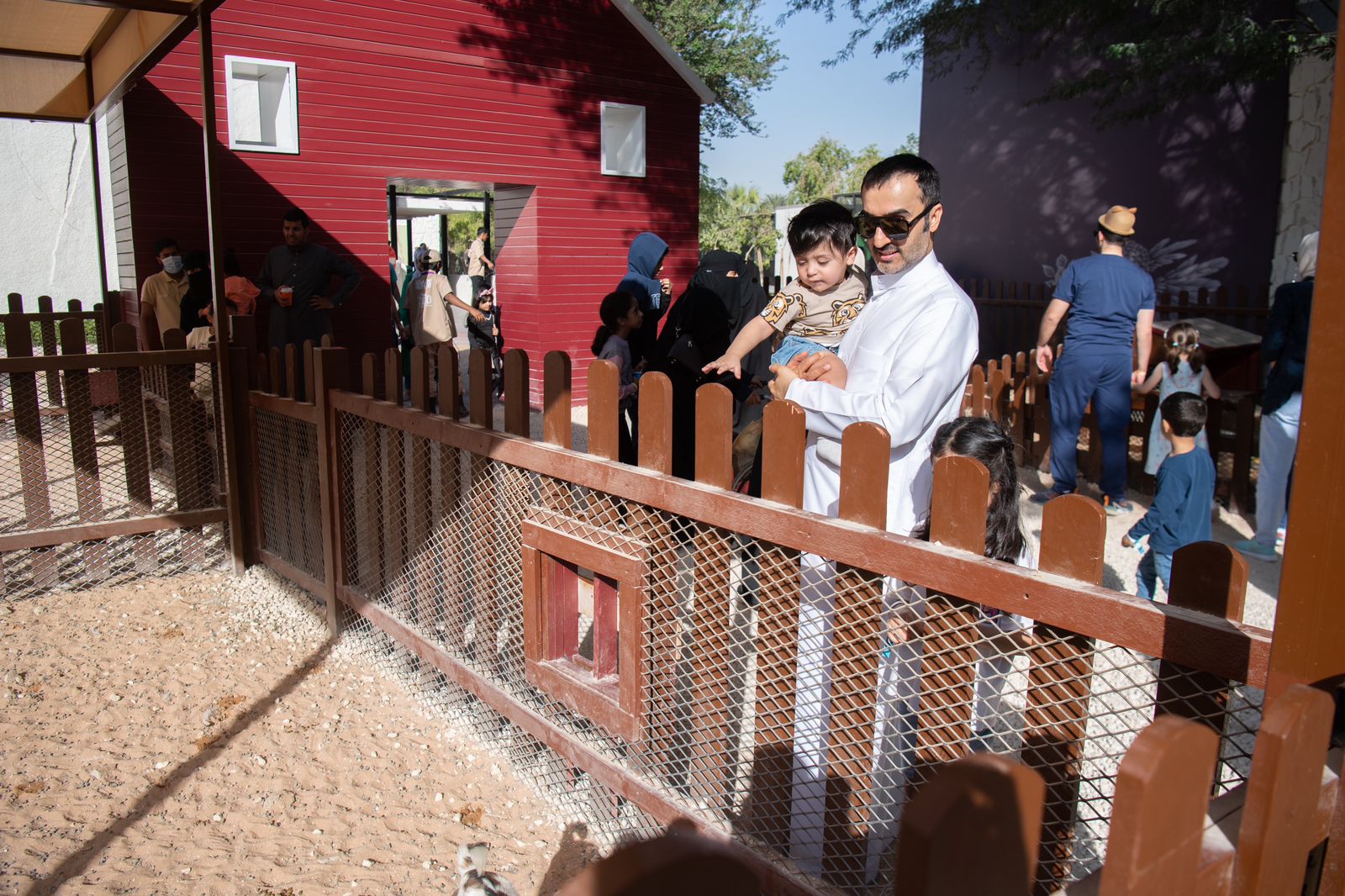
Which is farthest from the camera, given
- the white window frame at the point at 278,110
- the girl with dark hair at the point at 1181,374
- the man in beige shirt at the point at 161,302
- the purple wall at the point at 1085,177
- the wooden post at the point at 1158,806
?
the purple wall at the point at 1085,177

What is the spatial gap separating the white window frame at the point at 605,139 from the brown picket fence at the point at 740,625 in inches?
412

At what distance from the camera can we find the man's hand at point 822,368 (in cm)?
265

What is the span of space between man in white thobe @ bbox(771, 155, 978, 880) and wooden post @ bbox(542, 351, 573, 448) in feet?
2.23

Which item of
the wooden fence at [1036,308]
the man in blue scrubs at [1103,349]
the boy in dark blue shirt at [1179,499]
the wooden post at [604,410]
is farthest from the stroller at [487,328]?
the wooden post at [604,410]

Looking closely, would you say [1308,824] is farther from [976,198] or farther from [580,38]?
[976,198]

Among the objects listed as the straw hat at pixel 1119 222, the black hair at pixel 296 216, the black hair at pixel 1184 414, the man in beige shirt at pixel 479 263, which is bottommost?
the black hair at pixel 1184 414

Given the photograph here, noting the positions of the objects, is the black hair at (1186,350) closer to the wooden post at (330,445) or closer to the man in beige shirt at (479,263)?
the wooden post at (330,445)

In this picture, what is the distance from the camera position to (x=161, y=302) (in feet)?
29.3

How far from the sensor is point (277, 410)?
4.64 metres

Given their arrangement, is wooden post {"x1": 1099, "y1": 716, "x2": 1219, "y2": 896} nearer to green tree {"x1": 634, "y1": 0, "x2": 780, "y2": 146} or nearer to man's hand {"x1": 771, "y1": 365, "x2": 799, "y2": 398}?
man's hand {"x1": 771, "y1": 365, "x2": 799, "y2": 398}

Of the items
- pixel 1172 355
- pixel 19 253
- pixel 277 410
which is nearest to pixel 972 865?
pixel 277 410

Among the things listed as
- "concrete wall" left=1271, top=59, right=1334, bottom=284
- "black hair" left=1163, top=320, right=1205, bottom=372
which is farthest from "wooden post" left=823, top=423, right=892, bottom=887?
"concrete wall" left=1271, top=59, right=1334, bottom=284

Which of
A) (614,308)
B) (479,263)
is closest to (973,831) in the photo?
(614,308)

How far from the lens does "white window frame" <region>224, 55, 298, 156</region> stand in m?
10.7
